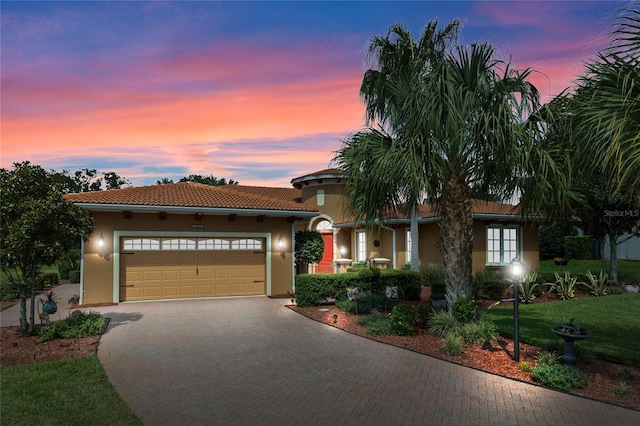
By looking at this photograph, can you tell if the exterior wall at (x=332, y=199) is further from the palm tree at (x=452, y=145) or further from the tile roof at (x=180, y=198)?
the palm tree at (x=452, y=145)

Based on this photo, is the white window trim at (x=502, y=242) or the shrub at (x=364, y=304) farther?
the white window trim at (x=502, y=242)

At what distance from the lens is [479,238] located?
20.6 metres

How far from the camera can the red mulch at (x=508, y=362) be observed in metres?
5.88

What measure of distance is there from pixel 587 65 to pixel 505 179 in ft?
12.2

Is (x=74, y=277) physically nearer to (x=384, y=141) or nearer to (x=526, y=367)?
(x=384, y=141)

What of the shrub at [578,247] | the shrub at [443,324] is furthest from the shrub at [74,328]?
the shrub at [578,247]

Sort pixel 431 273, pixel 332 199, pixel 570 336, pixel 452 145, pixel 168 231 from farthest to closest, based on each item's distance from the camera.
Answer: pixel 332 199
pixel 431 273
pixel 168 231
pixel 452 145
pixel 570 336

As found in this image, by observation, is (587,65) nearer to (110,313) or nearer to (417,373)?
(417,373)

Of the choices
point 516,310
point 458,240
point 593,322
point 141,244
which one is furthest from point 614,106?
point 141,244

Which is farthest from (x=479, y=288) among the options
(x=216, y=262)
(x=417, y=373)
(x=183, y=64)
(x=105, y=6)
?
(x=105, y=6)

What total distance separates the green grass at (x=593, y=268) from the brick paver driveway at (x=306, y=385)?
47.5ft

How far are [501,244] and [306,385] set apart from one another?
58.5 ft

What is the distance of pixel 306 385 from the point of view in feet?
20.6

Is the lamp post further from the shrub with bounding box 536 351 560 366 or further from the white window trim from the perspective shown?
the white window trim
